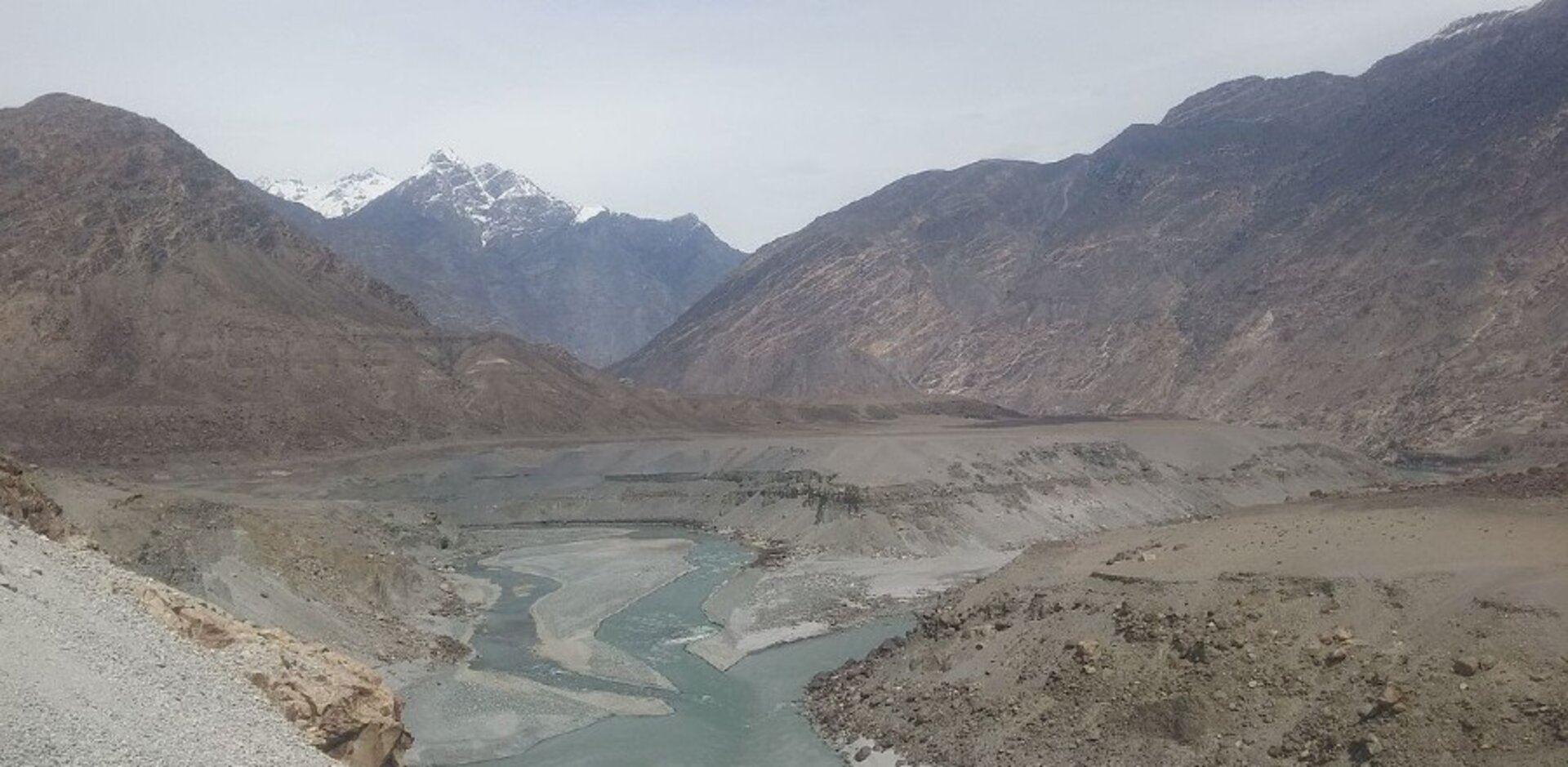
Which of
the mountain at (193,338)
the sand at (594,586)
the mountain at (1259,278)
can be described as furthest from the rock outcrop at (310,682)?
the mountain at (1259,278)

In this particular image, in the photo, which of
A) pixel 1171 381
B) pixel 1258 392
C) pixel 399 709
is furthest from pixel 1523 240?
pixel 399 709

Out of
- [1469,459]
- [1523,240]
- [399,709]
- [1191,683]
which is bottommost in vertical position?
[1469,459]

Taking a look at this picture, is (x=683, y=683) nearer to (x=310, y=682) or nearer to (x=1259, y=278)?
(x=310, y=682)

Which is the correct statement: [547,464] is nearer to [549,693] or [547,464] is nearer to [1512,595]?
[549,693]

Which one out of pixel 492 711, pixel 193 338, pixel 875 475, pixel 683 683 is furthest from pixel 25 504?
pixel 193 338

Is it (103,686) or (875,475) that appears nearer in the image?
(103,686)

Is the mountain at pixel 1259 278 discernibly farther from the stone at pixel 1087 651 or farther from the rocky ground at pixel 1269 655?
the stone at pixel 1087 651
